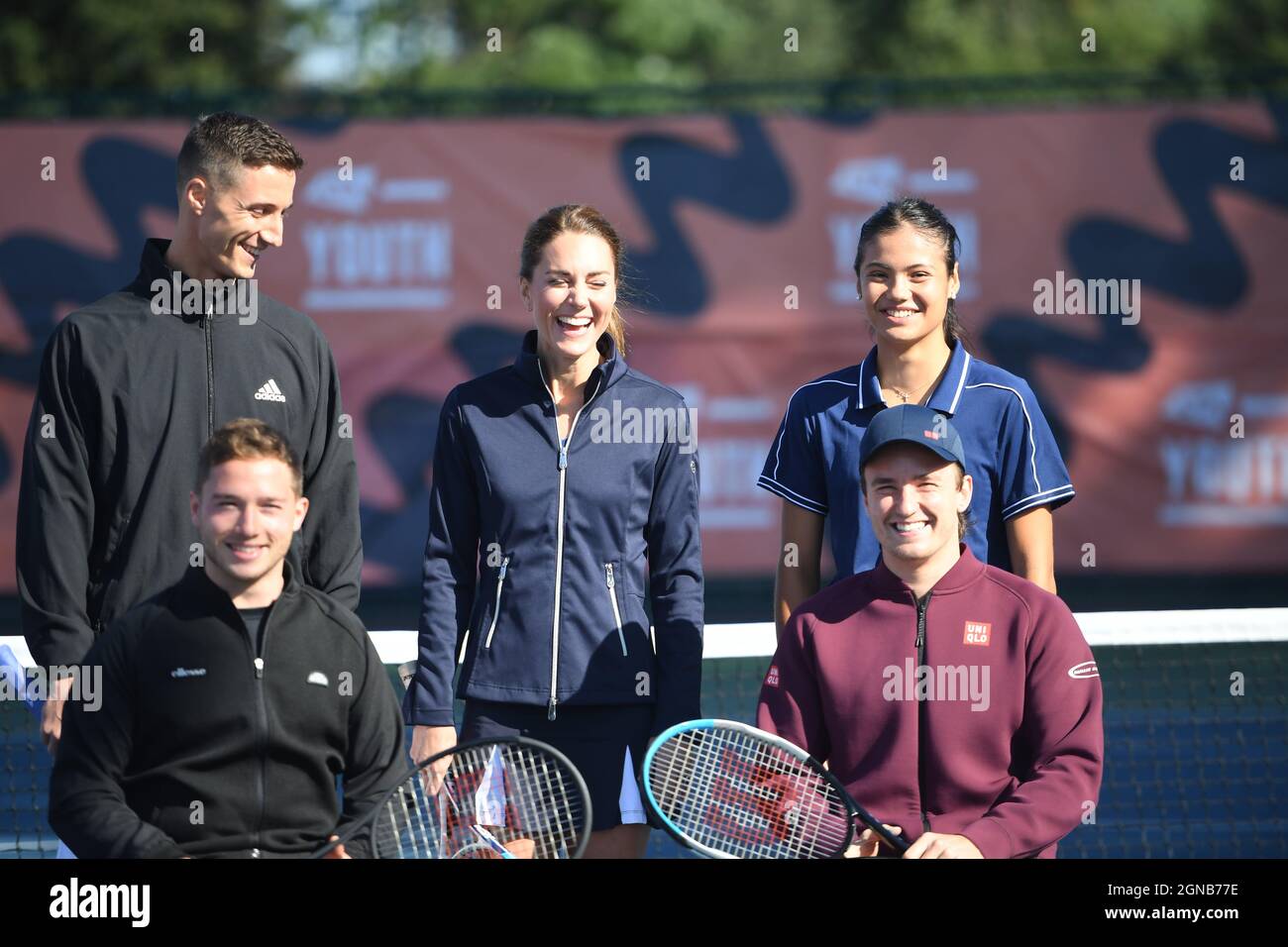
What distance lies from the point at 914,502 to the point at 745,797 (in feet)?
2.47

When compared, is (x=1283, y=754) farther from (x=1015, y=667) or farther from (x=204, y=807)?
(x=204, y=807)

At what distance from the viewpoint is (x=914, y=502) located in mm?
3475

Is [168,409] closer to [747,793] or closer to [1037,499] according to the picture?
[747,793]

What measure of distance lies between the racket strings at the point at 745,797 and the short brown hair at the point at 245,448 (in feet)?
3.18

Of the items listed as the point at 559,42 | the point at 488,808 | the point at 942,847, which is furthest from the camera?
the point at 559,42

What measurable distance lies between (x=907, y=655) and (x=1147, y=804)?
3594 millimetres

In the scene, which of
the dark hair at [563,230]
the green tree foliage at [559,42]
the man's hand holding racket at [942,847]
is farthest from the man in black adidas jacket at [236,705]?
the green tree foliage at [559,42]

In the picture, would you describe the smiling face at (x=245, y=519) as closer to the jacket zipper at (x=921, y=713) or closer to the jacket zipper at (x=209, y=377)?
the jacket zipper at (x=209, y=377)

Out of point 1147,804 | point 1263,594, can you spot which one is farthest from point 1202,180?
point 1147,804

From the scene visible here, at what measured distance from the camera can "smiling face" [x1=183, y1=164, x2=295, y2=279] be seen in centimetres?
362

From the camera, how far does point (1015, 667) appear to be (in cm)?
335

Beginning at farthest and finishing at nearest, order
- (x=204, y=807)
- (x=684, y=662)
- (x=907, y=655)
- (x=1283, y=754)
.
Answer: (x=1283, y=754) → (x=684, y=662) → (x=907, y=655) → (x=204, y=807)

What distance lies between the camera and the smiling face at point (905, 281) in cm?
382

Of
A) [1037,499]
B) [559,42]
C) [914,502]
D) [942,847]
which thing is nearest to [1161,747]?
[1037,499]
